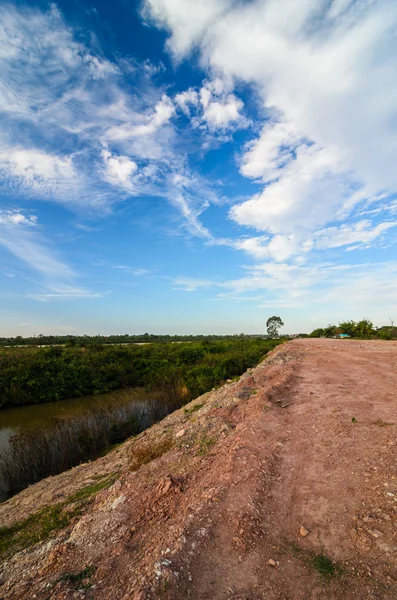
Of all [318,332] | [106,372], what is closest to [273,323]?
[318,332]

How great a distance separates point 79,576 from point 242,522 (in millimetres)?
2247

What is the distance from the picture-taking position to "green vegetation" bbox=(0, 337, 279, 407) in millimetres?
27750

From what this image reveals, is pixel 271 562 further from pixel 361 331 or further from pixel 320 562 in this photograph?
pixel 361 331

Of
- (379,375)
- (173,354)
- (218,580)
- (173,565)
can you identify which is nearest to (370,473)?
(218,580)

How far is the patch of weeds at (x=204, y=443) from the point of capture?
7.50 metres

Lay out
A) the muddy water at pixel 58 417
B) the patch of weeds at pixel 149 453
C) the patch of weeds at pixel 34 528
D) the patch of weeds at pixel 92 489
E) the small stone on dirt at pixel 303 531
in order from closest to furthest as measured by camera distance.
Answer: the small stone on dirt at pixel 303 531 → the patch of weeds at pixel 34 528 → the patch of weeds at pixel 92 489 → the patch of weeds at pixel 149 453 → the muddy water at pixel 58 417

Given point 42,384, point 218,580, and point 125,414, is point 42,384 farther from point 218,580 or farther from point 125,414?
point 218,580

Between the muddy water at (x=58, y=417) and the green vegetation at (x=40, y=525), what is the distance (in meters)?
6.56

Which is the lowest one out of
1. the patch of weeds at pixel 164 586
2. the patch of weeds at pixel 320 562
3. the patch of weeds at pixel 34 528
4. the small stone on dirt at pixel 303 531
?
the patch of weeds at pixel 34 528

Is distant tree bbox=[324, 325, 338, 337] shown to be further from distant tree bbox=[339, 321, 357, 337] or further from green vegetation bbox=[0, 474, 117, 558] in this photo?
green vegetation bbox=[0, 474, 117, 558]

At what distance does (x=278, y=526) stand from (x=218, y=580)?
4.27 feet

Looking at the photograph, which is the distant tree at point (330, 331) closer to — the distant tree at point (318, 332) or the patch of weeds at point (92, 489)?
the distant tree at point (318, 332)

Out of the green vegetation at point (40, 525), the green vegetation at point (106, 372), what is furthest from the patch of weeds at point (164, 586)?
the green vegetation at point (106, 372)

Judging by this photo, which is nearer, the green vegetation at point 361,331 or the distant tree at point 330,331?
the green vegetation at point 361,331
